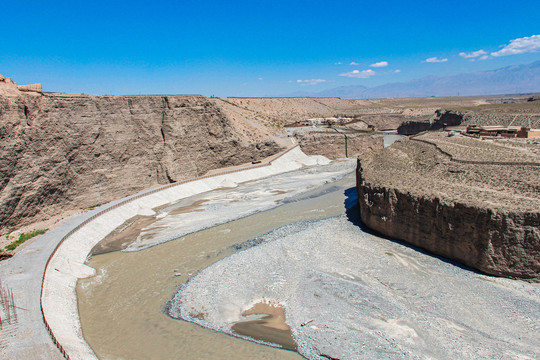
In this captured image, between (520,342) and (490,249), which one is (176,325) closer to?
(520,342)

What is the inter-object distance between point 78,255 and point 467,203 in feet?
71.3

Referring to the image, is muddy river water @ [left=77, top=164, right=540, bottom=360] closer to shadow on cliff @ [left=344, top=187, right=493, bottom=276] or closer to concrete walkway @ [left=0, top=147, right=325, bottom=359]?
shadow on cliff @ [left=344, top=187, right=493, bottom=276]

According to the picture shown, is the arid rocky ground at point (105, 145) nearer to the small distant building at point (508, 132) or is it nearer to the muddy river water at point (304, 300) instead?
the muddy river water at point (304, 300)

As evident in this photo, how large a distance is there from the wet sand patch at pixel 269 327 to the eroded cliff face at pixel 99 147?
18.8 metres

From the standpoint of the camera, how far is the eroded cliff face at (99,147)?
83.4ft

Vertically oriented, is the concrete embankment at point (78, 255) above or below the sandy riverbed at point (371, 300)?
above

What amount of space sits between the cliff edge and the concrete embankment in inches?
656

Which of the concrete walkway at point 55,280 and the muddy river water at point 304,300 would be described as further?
the muddy river water at point 304,300

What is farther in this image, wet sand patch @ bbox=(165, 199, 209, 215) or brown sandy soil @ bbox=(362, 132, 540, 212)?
wet sand patch @ bbox=(165, 199, 209, 215)

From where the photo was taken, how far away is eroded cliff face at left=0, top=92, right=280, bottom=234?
25.4 m

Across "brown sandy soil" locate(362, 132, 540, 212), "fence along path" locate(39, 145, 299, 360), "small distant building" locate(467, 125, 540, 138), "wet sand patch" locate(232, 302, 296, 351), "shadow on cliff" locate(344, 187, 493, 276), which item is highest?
"small distant building" locate(467, 125, 540, 138)

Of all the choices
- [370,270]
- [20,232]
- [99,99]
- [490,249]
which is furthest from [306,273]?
[99,99]

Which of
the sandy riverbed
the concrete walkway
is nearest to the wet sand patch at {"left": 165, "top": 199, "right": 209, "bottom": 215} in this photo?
the concrete walkway

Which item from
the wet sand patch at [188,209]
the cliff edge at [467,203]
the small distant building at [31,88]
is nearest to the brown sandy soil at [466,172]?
the cliff edge at [467,203]
